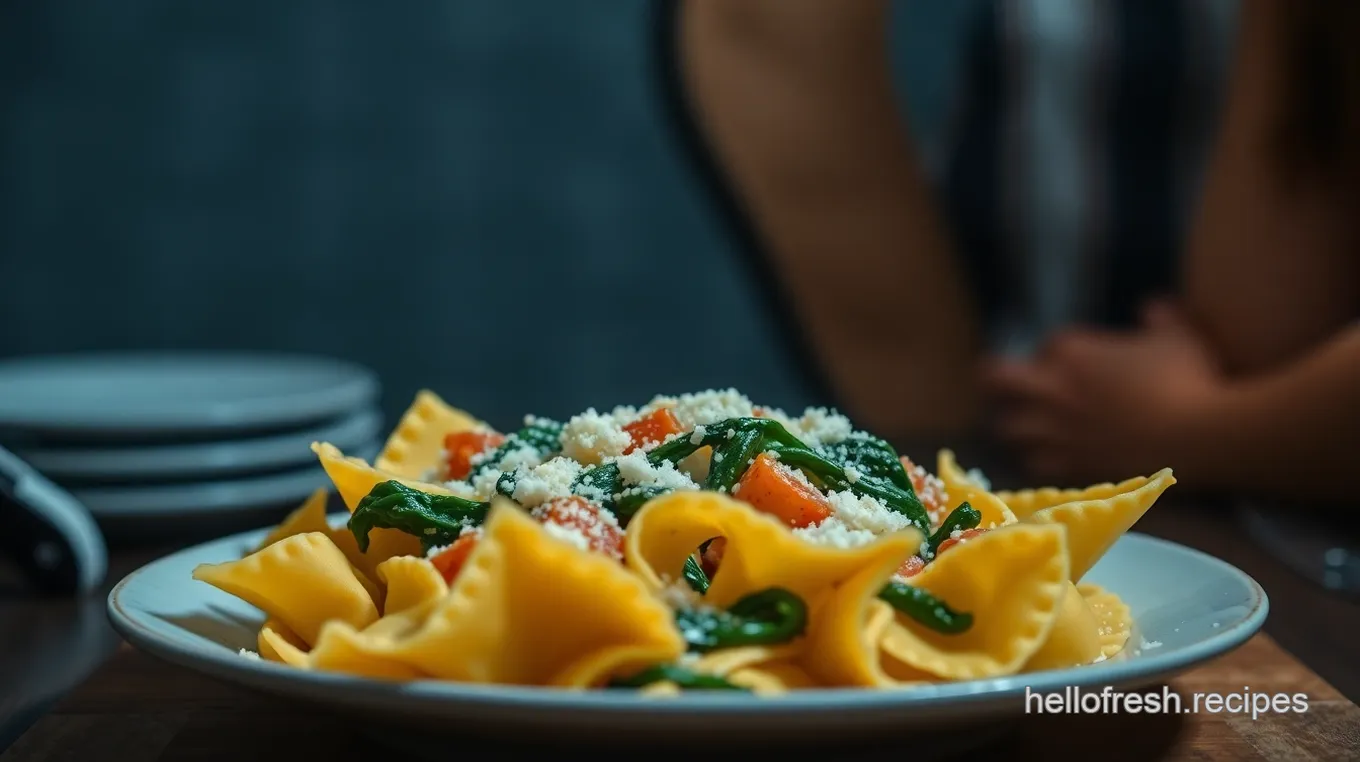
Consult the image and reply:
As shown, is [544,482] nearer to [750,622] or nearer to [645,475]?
[645,475]

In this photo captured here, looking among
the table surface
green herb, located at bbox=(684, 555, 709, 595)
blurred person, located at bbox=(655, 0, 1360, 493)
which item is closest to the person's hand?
blurred person, located at bbox=(655, 0, 1360, 493)

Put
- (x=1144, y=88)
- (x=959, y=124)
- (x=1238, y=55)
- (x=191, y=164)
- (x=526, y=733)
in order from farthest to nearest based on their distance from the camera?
1. (x=191, y=164)
2. (x=959, y=124)
3. (x=1144, y=88)
4. (x=1238, y=55)
5. (x=526, y=733)

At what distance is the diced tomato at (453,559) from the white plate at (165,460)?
0.95 meters

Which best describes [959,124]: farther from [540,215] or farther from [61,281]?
[61,281]

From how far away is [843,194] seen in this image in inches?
134

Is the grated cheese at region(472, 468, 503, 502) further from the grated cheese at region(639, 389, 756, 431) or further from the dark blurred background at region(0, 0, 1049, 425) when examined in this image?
the dark blurred background at region(0, 0, 1049, 425)

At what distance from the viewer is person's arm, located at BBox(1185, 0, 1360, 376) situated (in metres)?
2.56

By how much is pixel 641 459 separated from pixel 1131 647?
0.45m

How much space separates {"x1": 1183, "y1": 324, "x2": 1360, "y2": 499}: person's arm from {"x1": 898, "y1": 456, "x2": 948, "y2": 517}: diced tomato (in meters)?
1.01

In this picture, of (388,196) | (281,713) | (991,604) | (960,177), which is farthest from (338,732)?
(388,196)

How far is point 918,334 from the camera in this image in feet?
11.5

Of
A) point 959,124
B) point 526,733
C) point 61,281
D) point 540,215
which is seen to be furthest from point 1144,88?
point 61,281

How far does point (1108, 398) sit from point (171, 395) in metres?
1.72

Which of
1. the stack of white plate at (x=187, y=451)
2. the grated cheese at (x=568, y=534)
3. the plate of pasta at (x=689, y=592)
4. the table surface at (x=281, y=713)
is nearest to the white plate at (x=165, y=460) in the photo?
the stack of white plate at (x=187, y=451)
